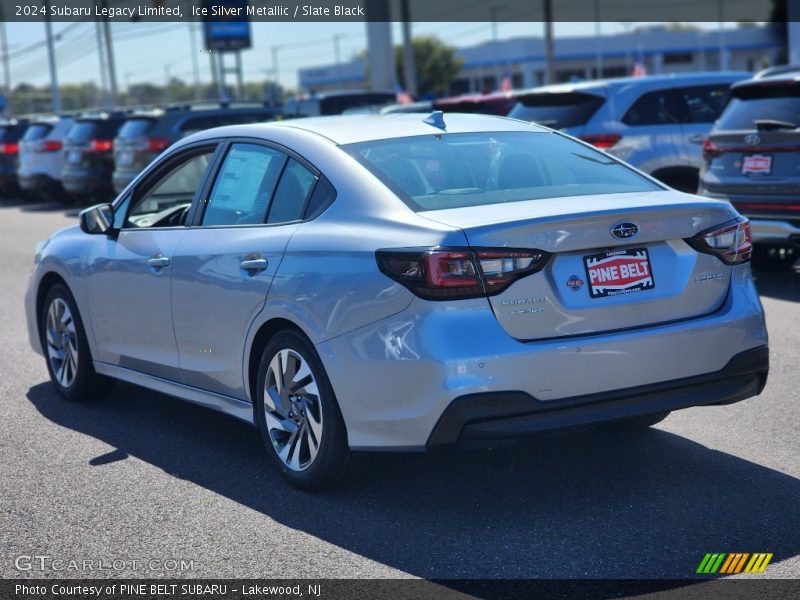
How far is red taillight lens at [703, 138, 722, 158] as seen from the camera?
10.7m

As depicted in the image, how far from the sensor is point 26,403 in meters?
7.33

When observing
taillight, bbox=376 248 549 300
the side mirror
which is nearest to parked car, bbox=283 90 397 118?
the side mirror

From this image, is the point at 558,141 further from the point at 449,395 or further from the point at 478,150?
the point at 449,395

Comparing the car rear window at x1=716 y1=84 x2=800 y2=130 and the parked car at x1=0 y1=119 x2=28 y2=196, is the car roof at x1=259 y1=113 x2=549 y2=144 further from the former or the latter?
the parked car at x1=0 y1=119 x2=28 y2=196

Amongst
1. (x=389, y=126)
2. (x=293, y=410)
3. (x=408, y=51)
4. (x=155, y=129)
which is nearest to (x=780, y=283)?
(x=389, y=126)

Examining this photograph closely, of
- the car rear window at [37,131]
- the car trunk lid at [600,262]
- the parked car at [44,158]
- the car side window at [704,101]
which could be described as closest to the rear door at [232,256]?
the car trunk lid at [600,262]

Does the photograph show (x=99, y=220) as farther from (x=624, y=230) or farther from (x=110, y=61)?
(x=110, y=61)

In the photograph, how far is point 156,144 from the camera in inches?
817

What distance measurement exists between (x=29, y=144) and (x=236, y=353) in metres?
23.4

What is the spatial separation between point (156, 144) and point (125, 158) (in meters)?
1.10

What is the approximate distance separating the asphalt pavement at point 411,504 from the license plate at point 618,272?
86cm

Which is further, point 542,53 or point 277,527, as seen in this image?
point 542,53

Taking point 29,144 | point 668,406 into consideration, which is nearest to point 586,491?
point 668,406

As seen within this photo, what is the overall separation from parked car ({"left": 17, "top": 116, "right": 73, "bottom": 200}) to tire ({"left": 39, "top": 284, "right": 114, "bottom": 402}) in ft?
62.5
